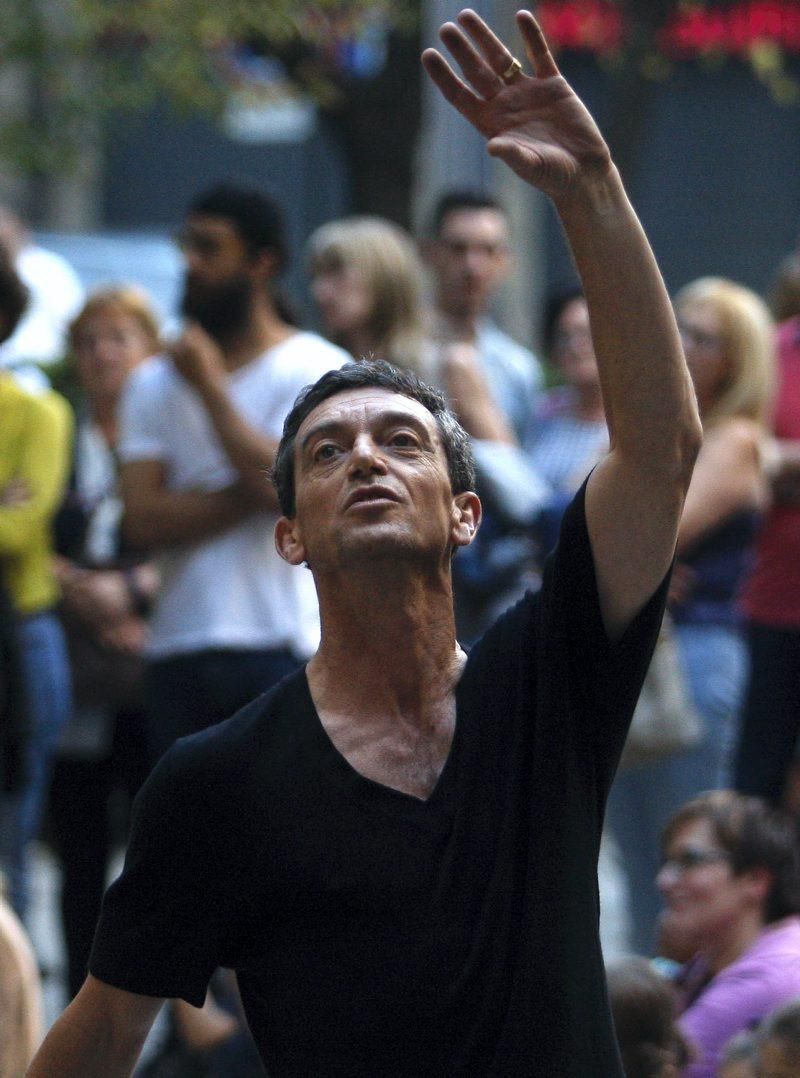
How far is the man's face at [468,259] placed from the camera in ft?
22.9

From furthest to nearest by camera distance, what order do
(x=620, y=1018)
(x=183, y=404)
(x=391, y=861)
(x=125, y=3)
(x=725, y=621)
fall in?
(x=125, y=3) → (x=725, y=621) → (x=183, y=404) → (x=620, y=1018) → (x=391, y=861)

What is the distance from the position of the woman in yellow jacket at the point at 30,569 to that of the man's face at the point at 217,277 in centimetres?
53

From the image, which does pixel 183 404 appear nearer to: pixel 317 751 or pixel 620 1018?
pixel 620 1018

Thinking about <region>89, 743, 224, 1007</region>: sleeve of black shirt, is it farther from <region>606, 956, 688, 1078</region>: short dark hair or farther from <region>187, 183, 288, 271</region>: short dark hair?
<region>187, 183, 288, 271</region>: short dark hair

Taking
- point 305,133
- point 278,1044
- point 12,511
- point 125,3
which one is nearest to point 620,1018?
point 278,1044

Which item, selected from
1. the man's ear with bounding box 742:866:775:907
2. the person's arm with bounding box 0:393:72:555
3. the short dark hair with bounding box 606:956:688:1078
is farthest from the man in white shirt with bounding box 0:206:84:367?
the short dark hair with bounding box 606:956:688:1078

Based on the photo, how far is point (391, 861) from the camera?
264cm

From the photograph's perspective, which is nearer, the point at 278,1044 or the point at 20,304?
the point at 278,1044

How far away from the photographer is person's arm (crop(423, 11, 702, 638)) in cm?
266

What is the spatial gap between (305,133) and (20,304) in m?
16.8

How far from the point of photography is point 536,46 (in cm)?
273

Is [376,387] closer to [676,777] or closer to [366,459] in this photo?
[366,459]

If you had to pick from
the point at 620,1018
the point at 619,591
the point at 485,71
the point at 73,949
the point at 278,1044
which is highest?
the point at 485,71

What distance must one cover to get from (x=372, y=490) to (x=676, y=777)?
3.43 m
